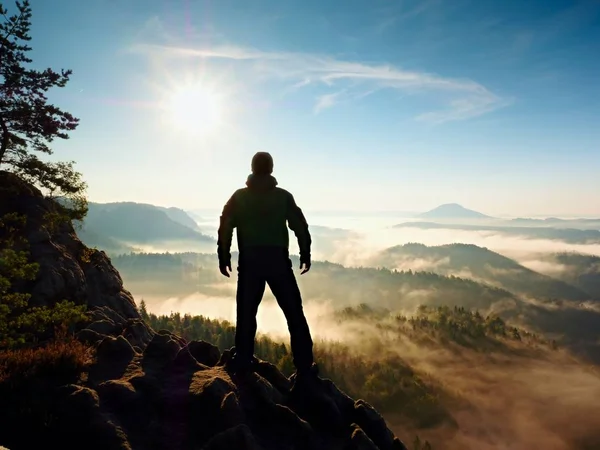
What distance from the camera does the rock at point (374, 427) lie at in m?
10.6

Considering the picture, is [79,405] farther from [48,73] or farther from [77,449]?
[48,73]

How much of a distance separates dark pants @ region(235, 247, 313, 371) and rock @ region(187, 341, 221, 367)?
1.78m

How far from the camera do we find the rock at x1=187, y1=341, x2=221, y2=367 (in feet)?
36.6

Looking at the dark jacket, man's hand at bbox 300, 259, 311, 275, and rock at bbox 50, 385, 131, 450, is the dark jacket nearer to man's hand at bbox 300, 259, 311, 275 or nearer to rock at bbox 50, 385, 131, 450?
man's hand at bbox 300, 259, 311, 275

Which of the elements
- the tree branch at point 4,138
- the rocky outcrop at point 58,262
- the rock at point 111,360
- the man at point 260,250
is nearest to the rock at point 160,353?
the rock at point 111,360

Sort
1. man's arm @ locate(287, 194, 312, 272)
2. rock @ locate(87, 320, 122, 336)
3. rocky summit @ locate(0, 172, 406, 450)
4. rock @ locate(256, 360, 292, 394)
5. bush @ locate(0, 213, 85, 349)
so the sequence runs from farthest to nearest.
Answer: rock @ locate(87, 320, 122, 336) < bush @ locate(0, 213, 85, 349) < rock @ locate(256, 360, 292, 394) < man's arm @ locate(287, 194, 312, 272) < rocky summit @ locate(0, 172, 406, 450)

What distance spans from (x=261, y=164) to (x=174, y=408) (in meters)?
5.93

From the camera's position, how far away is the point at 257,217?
9.73 m

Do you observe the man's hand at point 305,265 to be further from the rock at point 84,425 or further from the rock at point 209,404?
the rock at point 84,425

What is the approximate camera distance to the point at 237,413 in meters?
8.02

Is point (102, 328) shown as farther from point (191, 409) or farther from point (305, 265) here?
point (305, 265)

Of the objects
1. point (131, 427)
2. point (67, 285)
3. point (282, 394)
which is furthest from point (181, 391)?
point (67, 285)

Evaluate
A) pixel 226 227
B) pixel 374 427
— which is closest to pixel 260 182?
pixel 226 227

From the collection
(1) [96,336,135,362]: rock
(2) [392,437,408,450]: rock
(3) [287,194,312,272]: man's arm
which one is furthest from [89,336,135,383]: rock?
(2) [392,437,408,450]: rock
